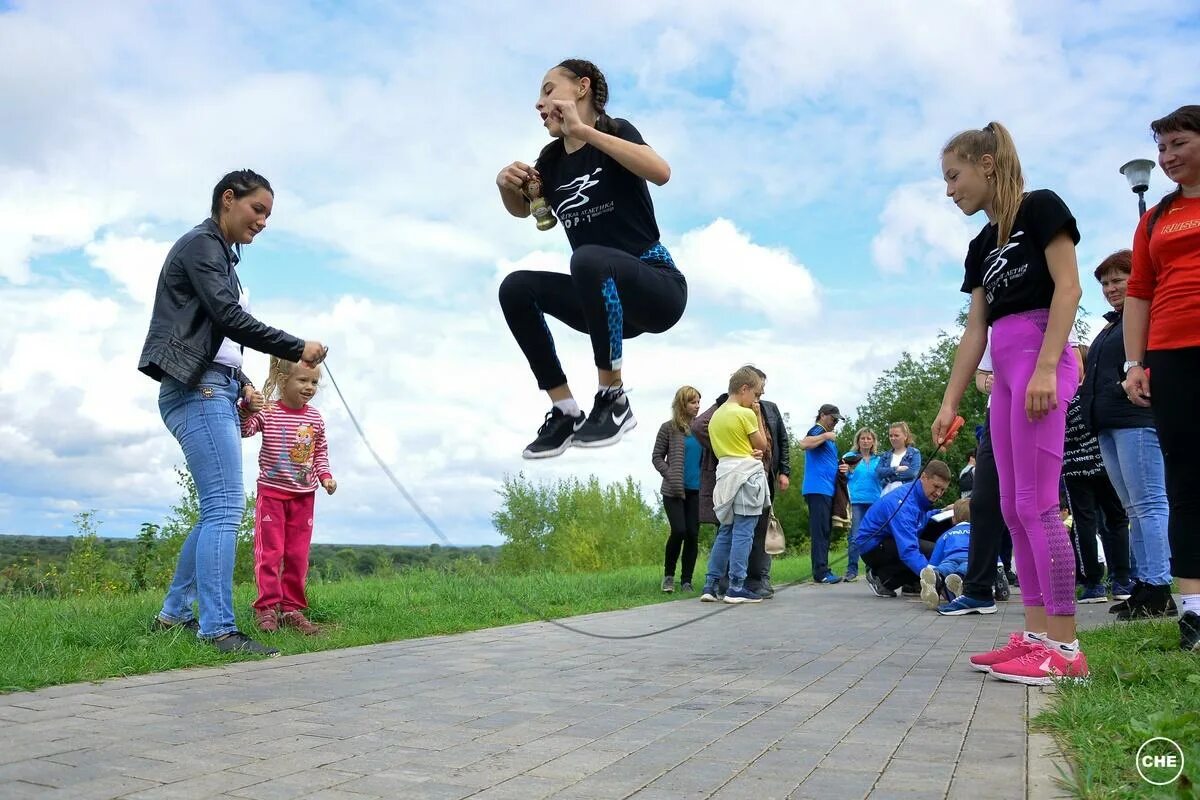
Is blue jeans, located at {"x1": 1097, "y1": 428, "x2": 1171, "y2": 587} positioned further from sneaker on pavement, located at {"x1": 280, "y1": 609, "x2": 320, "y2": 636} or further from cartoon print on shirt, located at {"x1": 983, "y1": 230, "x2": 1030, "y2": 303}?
sneaker on pavement, located at {"x1": 280, "y1": 609, "x2": 320, "y2": 636}

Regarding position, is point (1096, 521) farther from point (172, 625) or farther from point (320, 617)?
point (172, 625)

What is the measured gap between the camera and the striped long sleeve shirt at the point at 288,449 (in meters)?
6.49

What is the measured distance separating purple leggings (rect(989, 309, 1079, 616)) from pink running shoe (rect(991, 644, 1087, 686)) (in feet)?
0.64

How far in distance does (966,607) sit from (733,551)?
244 centimetres

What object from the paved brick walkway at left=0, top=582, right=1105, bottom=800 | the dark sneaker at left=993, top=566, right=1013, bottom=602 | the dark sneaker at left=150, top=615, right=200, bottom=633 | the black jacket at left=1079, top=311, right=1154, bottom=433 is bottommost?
the paved brick walkway at left=0, top=582, right=1105, bottom=800

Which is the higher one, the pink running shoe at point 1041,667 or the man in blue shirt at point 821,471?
the man in blue shirt at point 821,471

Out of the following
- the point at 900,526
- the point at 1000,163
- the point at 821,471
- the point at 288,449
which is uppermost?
the point at 1000,163

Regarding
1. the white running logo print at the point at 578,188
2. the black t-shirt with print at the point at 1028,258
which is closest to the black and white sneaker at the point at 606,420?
the white running logo print at the point at 578,188

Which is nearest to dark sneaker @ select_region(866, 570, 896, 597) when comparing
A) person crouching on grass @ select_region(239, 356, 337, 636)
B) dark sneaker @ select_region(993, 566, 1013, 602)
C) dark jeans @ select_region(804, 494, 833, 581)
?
dark sneaker @ select_region(993, 566, 1013, 602)

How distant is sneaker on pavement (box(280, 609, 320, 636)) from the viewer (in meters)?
6.47

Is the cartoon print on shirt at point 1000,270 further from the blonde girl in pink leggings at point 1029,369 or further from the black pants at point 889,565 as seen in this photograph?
the black pants at point 889,565

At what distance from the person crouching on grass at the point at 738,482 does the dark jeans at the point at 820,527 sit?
223cm

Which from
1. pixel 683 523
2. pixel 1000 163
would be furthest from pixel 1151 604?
pixel 683 523

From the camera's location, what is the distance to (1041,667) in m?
4.40
